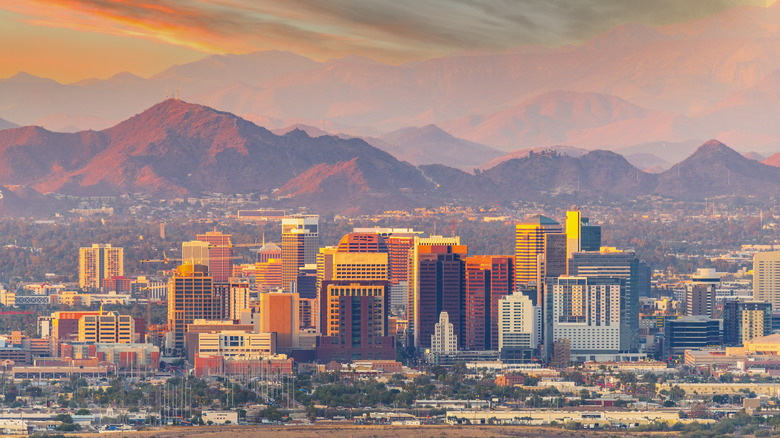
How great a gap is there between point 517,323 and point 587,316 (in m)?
2.48

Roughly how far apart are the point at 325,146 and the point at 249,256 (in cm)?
4324

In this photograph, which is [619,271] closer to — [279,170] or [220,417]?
[220,417]

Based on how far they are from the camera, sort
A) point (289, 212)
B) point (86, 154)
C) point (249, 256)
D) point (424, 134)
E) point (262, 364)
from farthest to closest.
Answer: point (424, 134), point (86, 154), point (289, 212), point (249, 256), point (262, 364)

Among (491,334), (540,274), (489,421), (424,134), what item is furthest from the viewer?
(424,134)

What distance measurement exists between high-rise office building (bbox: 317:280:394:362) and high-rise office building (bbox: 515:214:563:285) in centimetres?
968

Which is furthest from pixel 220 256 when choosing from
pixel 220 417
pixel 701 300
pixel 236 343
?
pixel 220 417

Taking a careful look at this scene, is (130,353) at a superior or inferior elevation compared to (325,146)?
inferior

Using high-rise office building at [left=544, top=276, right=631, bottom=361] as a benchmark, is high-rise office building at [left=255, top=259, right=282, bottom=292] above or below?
above

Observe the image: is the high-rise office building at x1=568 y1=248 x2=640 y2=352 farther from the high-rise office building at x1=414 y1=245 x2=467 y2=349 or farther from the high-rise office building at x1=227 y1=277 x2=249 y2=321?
the high-rise office building at x1=227 y1=277 x2=249 y2=321

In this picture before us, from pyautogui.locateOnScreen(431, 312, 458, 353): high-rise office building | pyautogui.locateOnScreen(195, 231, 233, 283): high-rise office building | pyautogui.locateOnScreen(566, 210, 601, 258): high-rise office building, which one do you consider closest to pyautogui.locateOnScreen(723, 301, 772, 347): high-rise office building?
pyautogui.locateOnScreen(566, 210, 601, 258): high-rise office building

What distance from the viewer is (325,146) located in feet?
463

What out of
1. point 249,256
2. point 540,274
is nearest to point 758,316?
point 540,274

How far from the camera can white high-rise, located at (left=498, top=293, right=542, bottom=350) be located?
66188 mm

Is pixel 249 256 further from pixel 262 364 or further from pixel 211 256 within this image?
pixel 262 364
